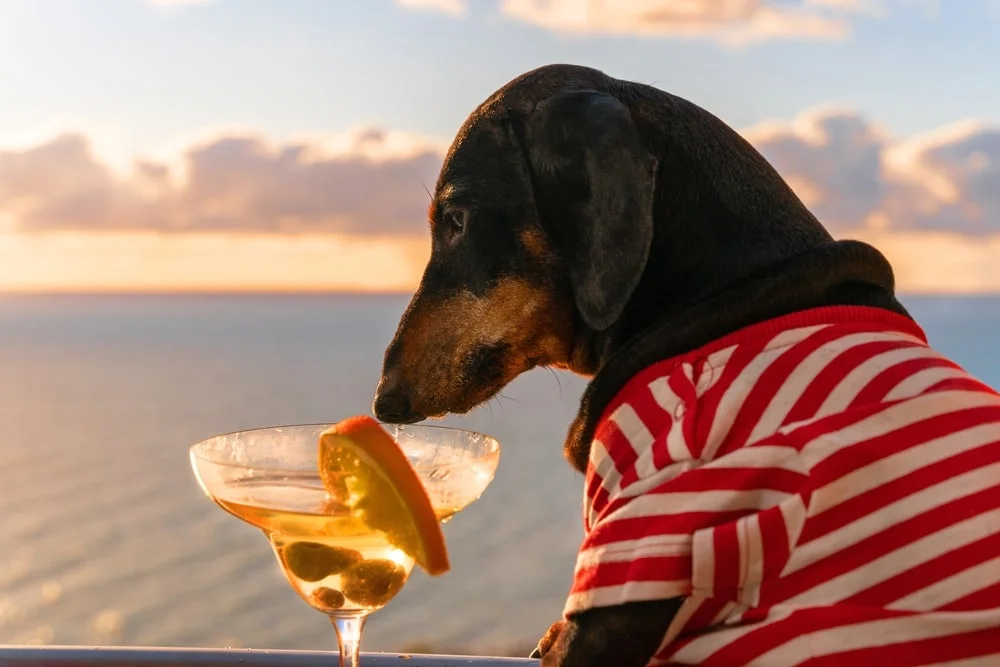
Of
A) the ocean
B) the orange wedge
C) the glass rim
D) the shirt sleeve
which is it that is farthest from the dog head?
the ocean

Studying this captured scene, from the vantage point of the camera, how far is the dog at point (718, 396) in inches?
63.5

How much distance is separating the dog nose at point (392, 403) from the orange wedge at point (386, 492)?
468mm

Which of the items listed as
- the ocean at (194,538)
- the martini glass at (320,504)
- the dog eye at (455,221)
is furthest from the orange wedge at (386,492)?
the ocean at (194,538)

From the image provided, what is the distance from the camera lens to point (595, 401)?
2033 mm

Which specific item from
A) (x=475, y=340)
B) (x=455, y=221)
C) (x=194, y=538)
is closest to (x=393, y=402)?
(x=475, y=340)

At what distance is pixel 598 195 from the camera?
Answer: 6.42 feet

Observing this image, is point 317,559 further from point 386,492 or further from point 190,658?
point 190,658

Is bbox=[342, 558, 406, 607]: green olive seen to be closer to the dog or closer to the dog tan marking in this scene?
the dog

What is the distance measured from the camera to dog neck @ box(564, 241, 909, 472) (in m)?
1.86

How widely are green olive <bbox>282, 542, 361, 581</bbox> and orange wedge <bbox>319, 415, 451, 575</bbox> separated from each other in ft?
0.41

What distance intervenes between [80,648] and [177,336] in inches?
6448

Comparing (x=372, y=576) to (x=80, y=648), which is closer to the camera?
(x=372, y=576)

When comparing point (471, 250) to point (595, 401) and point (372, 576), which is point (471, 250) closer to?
point (595, 401)

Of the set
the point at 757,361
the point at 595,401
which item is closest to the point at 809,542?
the point at 757,361
